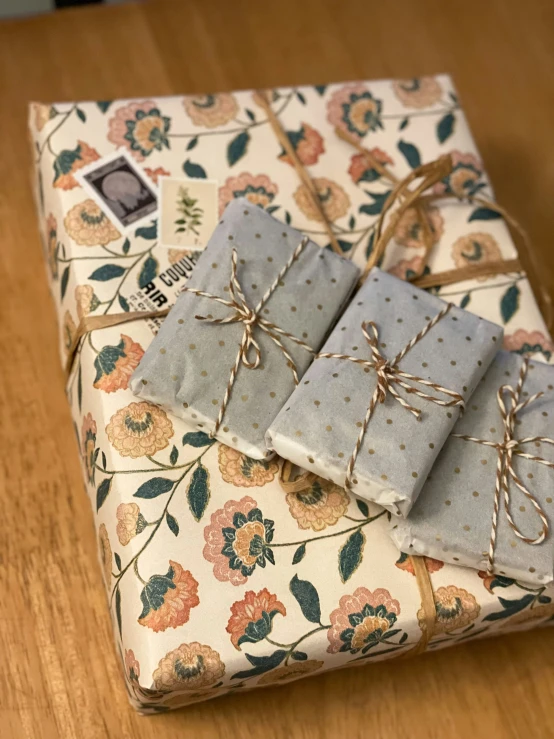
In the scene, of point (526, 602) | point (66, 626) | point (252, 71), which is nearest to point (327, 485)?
point (526, 602)

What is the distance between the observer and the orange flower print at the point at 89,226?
0.82 metres

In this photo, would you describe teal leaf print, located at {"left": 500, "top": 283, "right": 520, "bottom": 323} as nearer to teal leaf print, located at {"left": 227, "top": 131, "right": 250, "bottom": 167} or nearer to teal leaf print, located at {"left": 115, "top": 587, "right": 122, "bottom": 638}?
teal leaf print, located at {"left": 227, "top": 131, "right": 250, "bottom": 167}

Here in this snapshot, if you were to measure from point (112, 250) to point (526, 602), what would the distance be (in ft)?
1.83

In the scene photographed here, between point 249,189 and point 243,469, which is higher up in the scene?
point 249,189

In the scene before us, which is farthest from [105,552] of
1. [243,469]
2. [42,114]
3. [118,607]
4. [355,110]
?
[355,110]

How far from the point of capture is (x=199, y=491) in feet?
2.37

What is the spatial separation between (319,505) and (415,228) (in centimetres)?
36

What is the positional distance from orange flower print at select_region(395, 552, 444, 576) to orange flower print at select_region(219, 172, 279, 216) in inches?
16.5

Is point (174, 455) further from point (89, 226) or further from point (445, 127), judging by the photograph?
point (445, 127)

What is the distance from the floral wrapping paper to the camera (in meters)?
0.69

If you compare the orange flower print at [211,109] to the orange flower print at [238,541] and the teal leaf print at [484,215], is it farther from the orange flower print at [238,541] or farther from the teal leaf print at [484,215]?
the orange flower print at [238,541]

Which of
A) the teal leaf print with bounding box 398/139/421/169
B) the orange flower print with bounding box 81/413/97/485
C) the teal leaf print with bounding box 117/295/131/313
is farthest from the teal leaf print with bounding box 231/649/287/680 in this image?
the teal leaf print with bounding box 398/139/421/169

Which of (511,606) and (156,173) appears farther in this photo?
(156,173)

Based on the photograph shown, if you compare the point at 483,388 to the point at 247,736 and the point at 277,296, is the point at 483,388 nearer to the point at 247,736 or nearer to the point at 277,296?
the point at 277,296
